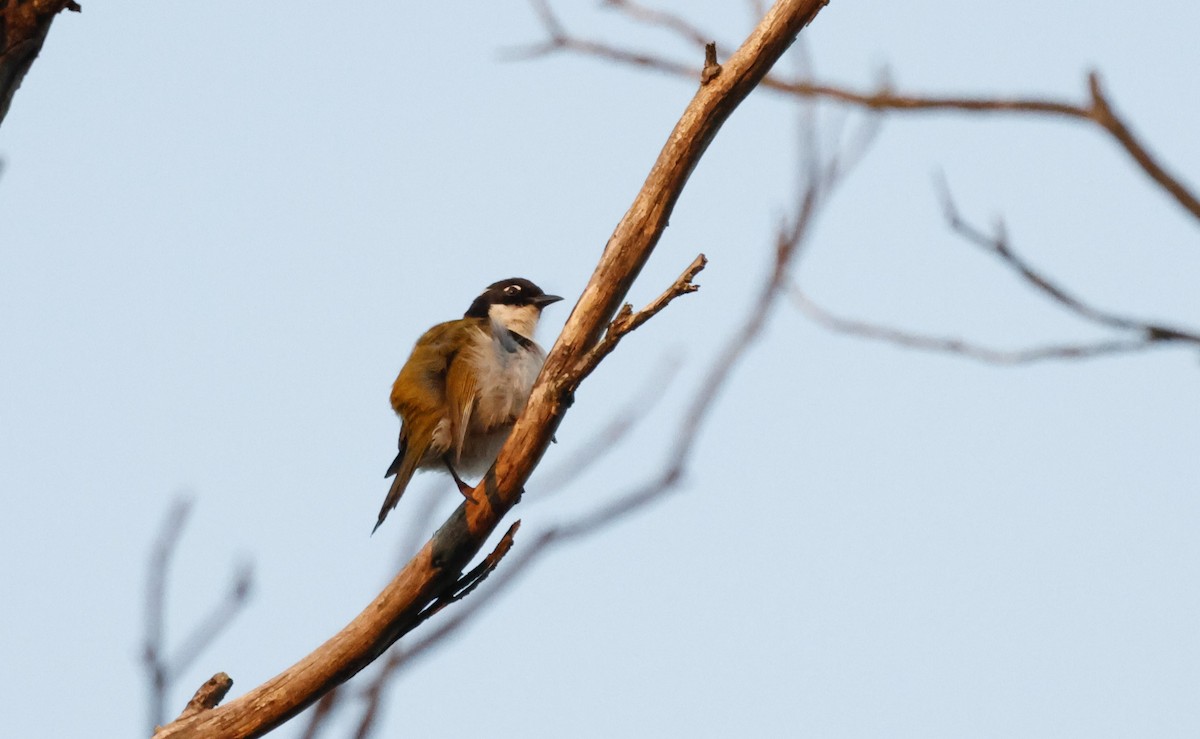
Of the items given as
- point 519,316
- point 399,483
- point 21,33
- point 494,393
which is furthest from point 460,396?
point 21,33

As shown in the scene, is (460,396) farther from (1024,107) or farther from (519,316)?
(1024,107)

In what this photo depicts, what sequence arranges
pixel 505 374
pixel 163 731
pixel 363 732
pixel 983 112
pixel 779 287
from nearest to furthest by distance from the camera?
pixel 983 112, pixel 363 732, pixel 779 287, pixel 163 731, pixel 505 374

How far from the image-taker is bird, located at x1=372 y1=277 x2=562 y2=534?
19.0 feet

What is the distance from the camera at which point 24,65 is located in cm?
402

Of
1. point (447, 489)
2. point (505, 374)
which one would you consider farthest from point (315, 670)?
point (505, 374)

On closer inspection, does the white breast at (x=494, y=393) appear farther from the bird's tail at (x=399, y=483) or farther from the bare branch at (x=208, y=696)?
the bare branch at (x=208, y=696)

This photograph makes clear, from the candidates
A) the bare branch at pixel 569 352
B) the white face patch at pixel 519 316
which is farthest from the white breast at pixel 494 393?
the bare branch at pixel 569 352

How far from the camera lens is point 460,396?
19.2 ft

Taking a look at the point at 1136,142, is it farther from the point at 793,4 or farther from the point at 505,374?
the point at 505,374

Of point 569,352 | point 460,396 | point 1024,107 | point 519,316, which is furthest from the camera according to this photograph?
point 519,316

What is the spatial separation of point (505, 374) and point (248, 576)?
211cm

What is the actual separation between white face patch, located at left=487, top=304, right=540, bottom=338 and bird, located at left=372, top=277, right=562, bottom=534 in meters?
1.31

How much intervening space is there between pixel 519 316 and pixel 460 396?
2.04 metres

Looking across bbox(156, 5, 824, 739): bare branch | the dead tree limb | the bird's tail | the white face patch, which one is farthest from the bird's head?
the dead tree limb
